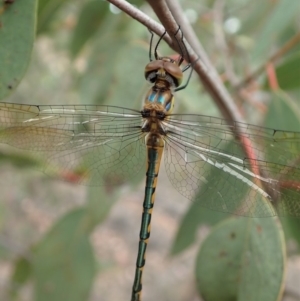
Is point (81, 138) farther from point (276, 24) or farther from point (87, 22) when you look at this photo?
point (276, 24)

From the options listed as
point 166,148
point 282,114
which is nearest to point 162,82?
point 166,148

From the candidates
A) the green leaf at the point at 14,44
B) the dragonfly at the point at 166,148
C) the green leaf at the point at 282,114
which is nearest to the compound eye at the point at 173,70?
the dragonfly at the point at 166,148

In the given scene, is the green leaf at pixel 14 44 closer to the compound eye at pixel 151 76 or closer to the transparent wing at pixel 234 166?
the compound eye at pixel 151 76

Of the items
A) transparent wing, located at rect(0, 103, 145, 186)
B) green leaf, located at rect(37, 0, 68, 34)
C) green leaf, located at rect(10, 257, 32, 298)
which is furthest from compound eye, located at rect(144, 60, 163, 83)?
green leaf, located at rect(10, 257, 32, 298)

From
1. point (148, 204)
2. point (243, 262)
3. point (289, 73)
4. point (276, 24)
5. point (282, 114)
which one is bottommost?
point (243, 262)

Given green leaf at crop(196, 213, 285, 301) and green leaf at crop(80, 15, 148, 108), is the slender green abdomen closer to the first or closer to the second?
green leaf at crop(196, 213, 285, 301)

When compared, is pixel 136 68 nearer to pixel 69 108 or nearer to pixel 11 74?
pixel 69 108
